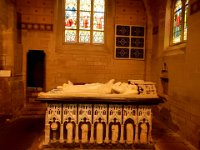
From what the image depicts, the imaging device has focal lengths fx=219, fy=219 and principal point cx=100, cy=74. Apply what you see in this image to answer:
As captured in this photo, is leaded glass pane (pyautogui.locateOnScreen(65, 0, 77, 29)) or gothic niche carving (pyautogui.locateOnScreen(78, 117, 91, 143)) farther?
leaded glass pane (pyautogui.locateOnScreen(65, 0, 77, 29))

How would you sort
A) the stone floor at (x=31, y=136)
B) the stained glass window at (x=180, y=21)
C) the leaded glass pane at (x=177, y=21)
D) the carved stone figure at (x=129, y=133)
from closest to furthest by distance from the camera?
the carved stone figure at (x=129, y=133), the stone floor at (x=31, y=136), the stained glass window at (x=180, y=21), the leaded glass pane at (x=177, y=21)

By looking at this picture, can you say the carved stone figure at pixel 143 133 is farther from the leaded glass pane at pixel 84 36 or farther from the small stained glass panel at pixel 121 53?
the leaded glass pane at pixel 84 36

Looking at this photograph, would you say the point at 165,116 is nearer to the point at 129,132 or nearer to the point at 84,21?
the point at 129,132

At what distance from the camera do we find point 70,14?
654 centimetres

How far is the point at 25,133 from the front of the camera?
13.6 ft

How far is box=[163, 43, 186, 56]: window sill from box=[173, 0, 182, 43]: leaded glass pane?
0.63ft

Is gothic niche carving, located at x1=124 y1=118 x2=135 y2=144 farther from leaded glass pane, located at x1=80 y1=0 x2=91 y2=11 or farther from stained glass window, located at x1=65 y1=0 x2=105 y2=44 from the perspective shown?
leaded glass pane, located at x1=80 y1=0 x2=91 y2=11

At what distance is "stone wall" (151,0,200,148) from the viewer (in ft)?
12.2

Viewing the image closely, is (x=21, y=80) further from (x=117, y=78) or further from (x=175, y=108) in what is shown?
(x=175, y=108)

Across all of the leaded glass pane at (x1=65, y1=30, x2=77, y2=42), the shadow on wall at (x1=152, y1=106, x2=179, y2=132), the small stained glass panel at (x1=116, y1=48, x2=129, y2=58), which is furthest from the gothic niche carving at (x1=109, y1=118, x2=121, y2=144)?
the leaded glass pane at (x1=65, y1=30, x2=77, y2=42)

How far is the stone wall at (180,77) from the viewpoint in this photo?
3705mm

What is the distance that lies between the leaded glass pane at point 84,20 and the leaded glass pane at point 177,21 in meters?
2.60

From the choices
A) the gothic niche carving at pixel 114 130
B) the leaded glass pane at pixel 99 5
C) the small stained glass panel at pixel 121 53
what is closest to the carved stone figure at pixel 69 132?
the gothic niche carving at pixel 114 130

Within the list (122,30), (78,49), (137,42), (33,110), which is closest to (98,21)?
(122,30)
